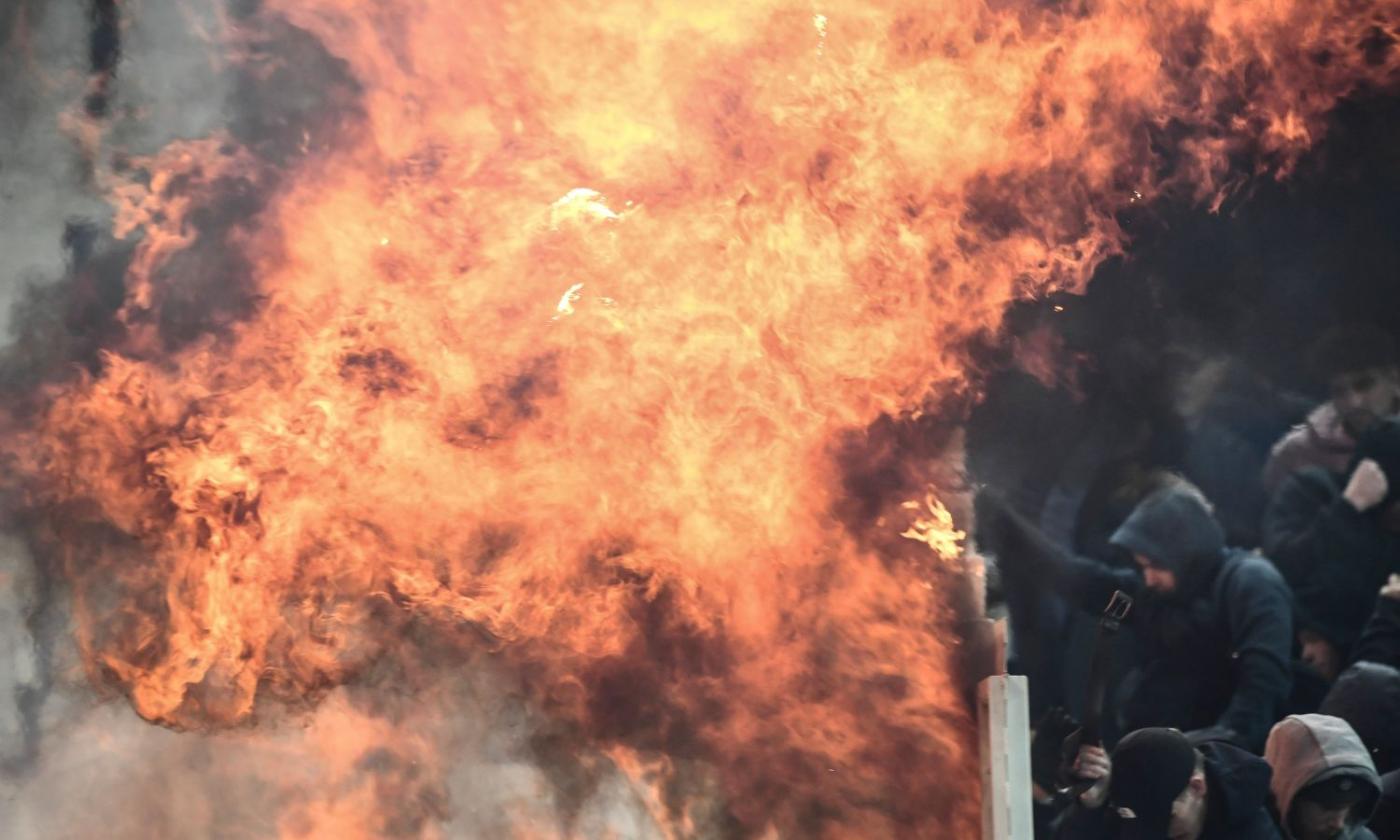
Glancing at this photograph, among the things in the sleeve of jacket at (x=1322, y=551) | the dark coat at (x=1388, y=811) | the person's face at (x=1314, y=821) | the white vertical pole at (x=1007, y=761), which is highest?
the sleeve of jacket at (x=1322, y=551)

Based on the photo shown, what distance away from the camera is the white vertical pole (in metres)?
3.69

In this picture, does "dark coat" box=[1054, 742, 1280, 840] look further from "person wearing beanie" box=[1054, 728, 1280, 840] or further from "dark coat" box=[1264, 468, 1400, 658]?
"dark coat" box=[1264, 468, 1400, 658]

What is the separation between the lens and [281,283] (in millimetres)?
3883

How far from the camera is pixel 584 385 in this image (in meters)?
3.90

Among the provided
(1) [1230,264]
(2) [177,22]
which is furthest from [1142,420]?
(2) [177,22]

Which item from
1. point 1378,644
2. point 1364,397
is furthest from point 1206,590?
point 1364,397

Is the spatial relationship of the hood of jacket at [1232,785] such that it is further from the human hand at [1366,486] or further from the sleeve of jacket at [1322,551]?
the human hand at [1366,486]

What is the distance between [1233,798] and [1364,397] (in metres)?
1.22

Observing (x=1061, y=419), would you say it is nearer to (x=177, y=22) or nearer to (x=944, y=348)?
(x=944, y=348)

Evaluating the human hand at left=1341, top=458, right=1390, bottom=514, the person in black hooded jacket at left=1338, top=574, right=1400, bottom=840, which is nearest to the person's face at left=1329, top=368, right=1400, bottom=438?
the human hand at left=1341, top=458, right=1390, bottom=514

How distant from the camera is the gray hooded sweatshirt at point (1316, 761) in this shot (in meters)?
3.65

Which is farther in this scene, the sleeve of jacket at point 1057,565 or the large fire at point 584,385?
the large fire at point 584,385

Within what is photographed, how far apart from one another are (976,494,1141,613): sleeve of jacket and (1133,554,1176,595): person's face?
1.2 inches

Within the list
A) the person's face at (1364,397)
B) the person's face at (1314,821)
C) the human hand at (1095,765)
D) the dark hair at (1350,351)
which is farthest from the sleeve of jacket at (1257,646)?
the dark hair at (1350,351)
